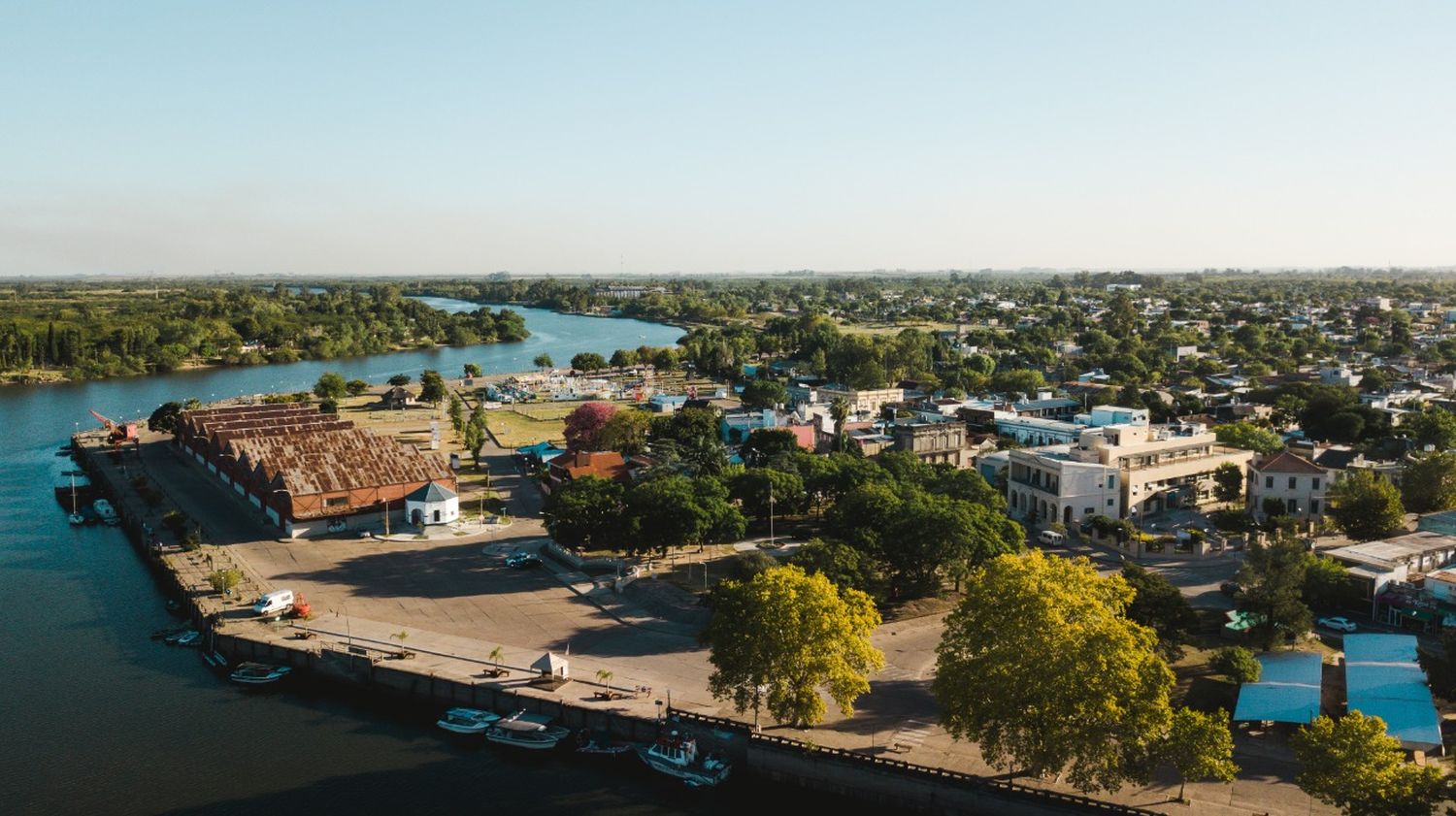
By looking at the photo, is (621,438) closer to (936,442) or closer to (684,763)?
(936,442)

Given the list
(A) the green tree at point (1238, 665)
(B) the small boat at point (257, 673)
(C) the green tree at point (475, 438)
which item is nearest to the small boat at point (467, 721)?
(B) the small boat at point (257, 673)

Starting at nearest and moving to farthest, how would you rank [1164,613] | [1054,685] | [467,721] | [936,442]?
[1054,685], [467,721], [1164,613], [936,442]

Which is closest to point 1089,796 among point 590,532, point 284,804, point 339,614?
point 284,804

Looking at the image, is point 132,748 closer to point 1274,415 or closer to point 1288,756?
point 1288,756

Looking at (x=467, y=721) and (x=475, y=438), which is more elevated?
(x=475, y=438)

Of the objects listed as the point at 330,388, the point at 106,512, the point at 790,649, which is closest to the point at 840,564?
the point at 790,649

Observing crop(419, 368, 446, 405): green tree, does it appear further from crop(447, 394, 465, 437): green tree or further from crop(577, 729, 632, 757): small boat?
crop(577, 729, 632, 757): small boat

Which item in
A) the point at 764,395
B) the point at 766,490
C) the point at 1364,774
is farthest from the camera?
the point at 764,395

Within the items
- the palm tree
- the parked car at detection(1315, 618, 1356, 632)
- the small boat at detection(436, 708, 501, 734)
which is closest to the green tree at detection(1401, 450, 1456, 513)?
the parked car at detection(1315, 618, 1356, 632)
